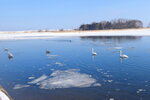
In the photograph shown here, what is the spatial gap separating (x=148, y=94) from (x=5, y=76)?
6.81m

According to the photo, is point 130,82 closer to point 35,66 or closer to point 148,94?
point 148,94

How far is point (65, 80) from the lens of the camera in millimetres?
9070

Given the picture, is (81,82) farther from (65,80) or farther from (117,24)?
(117,24)

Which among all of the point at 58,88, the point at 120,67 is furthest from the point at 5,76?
the point at 120,67

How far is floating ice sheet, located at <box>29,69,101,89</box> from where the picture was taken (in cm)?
833

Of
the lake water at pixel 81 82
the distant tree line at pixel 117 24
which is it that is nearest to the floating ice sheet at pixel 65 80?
the lake water at pixel 81 82

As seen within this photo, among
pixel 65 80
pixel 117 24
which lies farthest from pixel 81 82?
pixel 117 24

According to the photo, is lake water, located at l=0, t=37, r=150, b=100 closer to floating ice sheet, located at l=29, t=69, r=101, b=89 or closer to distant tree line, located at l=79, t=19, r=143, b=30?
floating ice sheet, located at l=29, t=69, r=101, b=89

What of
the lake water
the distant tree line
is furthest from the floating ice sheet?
the distant tree line

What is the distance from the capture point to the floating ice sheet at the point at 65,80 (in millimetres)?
8328

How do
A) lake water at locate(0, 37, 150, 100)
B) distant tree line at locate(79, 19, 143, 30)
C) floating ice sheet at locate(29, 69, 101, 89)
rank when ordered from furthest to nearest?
distant tree line at locate(79, 19, 143, 30) < floating ice sheet at locate(29, 69, 101, 89) < lake water at locate(0, 37, 150, 100)

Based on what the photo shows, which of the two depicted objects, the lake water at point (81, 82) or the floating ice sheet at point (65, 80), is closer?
the lake water at point (81, 82)

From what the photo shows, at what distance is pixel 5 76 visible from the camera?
1031cm

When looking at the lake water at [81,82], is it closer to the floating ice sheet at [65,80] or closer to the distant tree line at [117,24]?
Answer: the floating ice sheet at [65,80]
